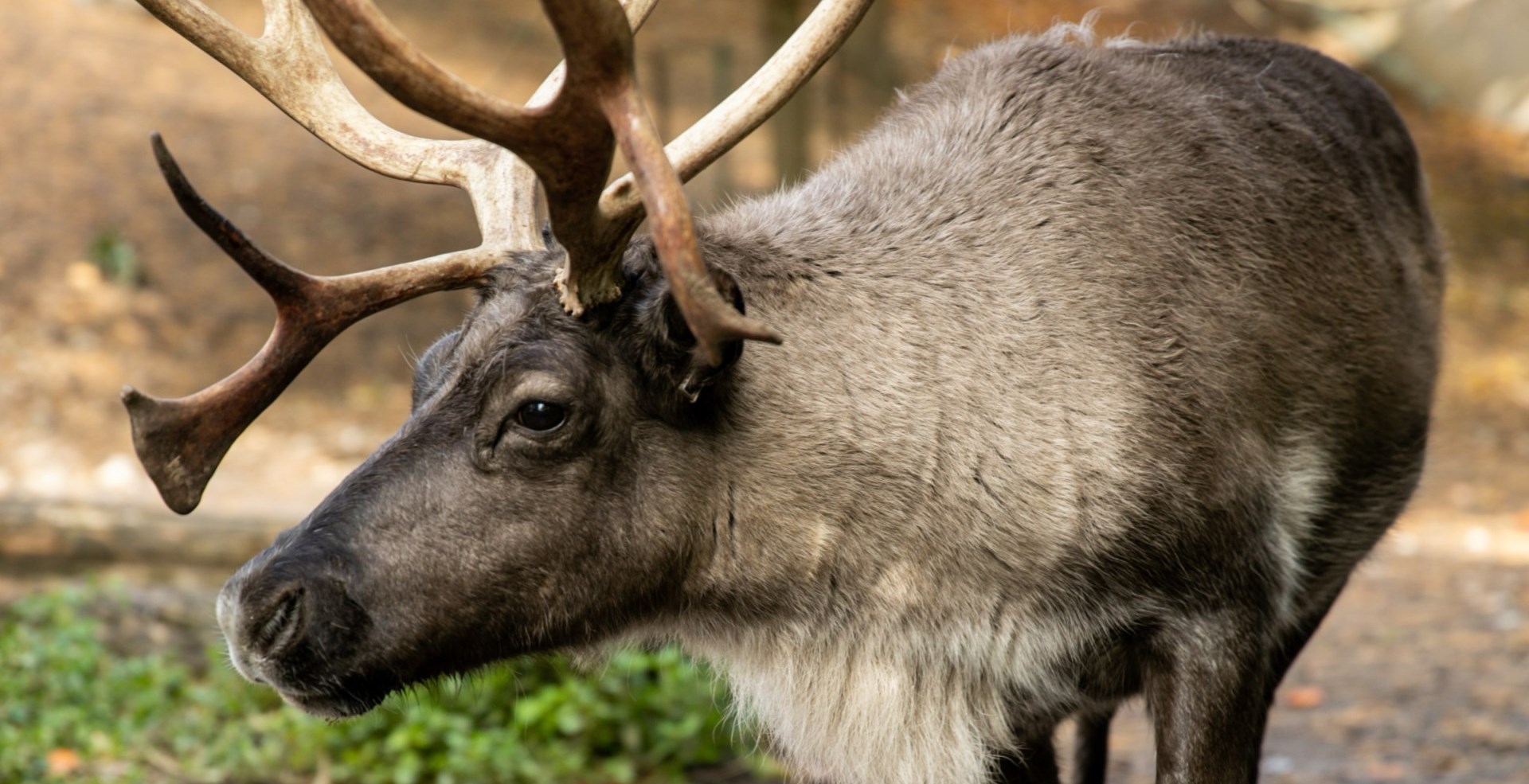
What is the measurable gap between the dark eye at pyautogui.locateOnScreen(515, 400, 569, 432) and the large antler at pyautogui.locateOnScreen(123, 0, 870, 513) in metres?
0.20

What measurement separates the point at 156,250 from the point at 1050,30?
26.7ft

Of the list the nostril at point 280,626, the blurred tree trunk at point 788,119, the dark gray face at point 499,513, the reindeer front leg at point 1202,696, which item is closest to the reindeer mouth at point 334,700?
the dark gray face at point 499,513

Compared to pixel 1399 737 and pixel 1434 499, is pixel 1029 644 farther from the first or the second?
pixel 1434 499

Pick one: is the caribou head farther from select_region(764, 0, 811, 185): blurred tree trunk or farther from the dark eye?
select_region(764, 0, 811, 185): blurred tree trunk

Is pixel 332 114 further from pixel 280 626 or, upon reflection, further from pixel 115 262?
pixel 115 262

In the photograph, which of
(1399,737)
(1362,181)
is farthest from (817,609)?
(1399,737)

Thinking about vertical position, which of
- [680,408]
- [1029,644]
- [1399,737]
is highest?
[680,408]

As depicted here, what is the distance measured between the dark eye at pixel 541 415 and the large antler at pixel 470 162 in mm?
200

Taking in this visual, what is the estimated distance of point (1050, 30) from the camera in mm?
4016

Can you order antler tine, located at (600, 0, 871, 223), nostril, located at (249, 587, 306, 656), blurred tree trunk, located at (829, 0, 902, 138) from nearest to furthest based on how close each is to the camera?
1. nostril, located at (249, 587, 306, 656)
2. antler tine, located at (600, 0, 871, 223)
3. blurred tree trunk, located at (829, 0, 902, 138)

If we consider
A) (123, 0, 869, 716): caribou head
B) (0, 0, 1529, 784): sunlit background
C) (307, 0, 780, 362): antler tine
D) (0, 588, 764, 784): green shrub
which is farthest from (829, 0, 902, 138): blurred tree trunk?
(307, 0, 780, 362): antler tine

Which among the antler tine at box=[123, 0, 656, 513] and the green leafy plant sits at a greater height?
the green leafy plant

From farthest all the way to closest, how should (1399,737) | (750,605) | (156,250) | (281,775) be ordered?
(156,250), (1399,737), (281,775), (750,605)

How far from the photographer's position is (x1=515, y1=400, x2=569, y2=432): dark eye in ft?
9.69
